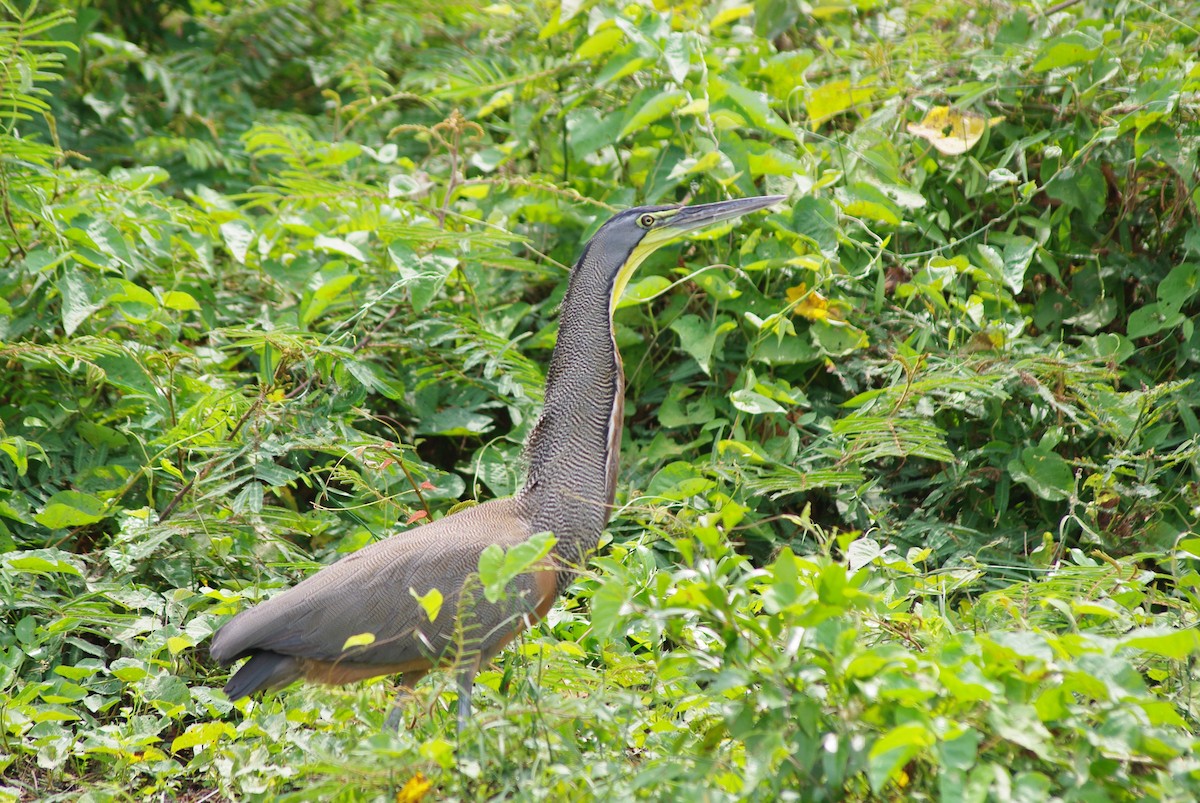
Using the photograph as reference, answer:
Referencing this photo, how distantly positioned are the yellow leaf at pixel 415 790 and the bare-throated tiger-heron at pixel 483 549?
475 millimetres

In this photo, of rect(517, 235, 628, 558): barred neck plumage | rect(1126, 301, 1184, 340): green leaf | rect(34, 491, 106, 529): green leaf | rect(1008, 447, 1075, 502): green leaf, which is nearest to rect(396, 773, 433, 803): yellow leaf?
rect(517, 235, 628, 558): barred neck plumage

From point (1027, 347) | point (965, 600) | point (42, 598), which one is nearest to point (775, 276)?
point (1027, 347)

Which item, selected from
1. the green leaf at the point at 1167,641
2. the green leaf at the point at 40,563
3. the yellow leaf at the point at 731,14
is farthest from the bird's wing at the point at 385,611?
the yellow leaf at the point at 731,14

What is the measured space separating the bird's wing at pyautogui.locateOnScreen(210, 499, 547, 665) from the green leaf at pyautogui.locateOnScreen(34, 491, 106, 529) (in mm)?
1134

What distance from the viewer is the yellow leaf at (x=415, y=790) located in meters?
2.74

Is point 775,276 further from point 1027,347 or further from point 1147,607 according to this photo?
point 1147,607

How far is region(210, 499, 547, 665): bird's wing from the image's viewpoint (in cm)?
350

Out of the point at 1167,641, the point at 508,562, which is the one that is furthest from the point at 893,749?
the point at 508,562

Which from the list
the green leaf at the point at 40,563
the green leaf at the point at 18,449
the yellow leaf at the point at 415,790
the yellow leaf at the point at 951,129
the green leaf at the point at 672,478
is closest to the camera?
the yellow leaf at the point at 415,790

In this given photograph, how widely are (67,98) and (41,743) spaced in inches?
181

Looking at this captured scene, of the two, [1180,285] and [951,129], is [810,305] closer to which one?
[951,129]

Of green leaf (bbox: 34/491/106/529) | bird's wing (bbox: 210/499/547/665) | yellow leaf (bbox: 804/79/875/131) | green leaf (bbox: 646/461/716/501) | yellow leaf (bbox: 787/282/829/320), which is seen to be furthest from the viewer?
yellow leaf (bbox: 804/79/875/131)

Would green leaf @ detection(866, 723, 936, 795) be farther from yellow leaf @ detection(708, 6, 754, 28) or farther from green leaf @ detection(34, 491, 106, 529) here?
yellow leaf @ detection(708, 6, 754, 28)

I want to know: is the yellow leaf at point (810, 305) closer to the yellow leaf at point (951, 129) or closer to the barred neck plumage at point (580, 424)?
the yellow leaf at point (951, 129)
